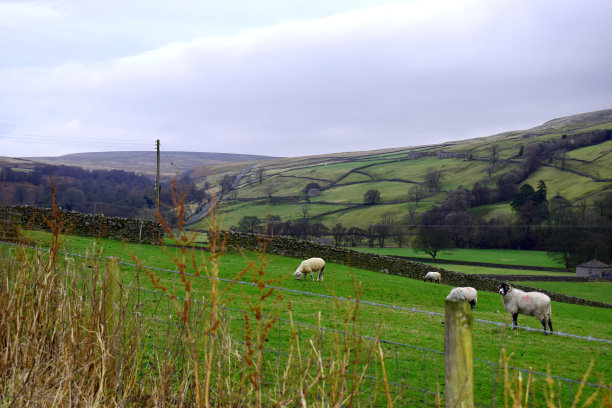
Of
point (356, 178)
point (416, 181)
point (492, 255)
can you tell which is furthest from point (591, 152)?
point (492, 255)

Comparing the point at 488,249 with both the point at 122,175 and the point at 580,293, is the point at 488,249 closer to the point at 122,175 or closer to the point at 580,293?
the point at 580,293

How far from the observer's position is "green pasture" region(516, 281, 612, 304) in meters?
39.3

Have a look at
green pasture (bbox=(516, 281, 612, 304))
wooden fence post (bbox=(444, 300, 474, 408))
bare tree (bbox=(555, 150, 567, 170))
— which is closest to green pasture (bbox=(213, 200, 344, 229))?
green pasture (bbox=(516, 281, 612, 304))

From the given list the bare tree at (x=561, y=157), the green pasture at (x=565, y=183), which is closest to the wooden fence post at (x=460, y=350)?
the green pasture at (x=565, y=183)

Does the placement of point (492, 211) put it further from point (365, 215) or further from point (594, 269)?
point (594, 269)

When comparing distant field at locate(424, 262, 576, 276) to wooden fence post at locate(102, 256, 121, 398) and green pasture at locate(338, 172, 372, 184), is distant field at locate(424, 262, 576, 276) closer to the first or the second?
wooden fence post at locate(102, 256, 121, 398)

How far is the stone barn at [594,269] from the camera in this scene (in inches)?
2114

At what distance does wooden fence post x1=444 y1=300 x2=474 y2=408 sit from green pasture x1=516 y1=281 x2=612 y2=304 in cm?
4018

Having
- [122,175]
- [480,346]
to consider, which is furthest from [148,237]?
[122,175]

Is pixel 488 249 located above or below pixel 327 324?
below

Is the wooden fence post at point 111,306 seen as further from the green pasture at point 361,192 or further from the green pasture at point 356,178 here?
the green pasture at point 356,178

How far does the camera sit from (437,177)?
357 feet

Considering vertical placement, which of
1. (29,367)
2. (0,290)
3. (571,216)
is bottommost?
(571,216)

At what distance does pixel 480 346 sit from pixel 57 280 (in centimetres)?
786
